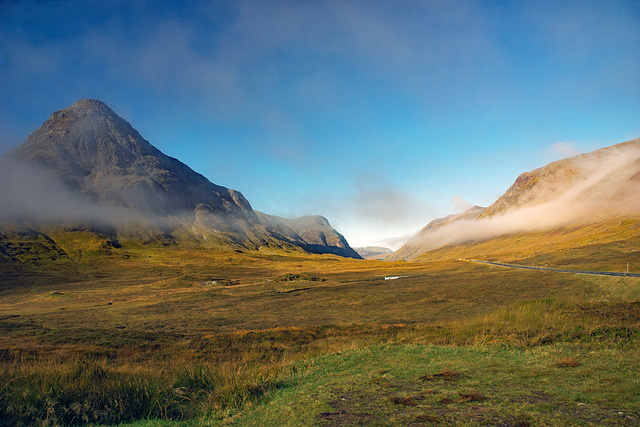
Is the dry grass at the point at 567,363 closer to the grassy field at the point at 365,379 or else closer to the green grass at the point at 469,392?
the grassy field at the point at 365,379

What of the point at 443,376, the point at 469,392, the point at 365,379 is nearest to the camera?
the point at 469,392

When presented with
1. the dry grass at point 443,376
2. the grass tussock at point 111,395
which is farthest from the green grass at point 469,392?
the grass tussock at point 111,395

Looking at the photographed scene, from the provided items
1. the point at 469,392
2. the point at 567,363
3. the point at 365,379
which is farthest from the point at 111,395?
the point at 567,363

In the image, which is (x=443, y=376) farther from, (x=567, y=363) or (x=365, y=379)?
(x=567, y=363)

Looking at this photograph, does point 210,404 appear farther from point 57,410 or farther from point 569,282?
point 569,282

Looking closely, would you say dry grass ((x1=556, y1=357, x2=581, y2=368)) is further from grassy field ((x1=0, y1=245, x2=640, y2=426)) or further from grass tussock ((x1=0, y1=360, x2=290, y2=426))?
grass tussock ((x1=0, y1=360, x2=290, y2=426))

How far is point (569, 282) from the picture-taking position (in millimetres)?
44031

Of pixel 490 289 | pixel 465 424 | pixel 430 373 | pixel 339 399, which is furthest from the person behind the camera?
pixel 490 289

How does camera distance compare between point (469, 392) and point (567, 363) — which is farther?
point (567, 363)

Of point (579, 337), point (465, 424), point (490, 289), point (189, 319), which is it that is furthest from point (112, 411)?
point (490, 289)

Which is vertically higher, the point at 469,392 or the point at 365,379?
A: the point at 469,392

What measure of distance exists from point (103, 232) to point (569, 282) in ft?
713

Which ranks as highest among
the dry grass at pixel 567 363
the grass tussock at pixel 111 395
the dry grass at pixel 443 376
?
the grass tussock at pixel 111 395

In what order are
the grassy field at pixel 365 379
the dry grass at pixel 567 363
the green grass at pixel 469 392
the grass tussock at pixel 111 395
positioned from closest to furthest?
the green grass at pixel 469 392
the grassy field at pixel 365 379
the grass tussock at pixel 111 395
the dry grass at pixel 567 363
